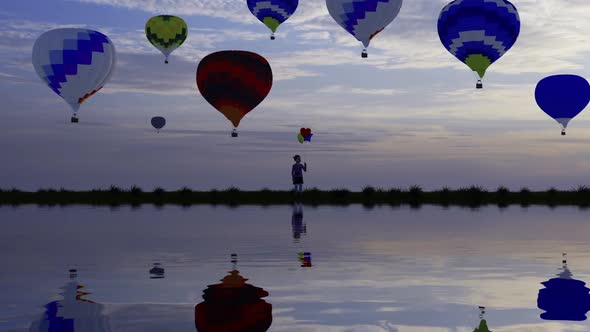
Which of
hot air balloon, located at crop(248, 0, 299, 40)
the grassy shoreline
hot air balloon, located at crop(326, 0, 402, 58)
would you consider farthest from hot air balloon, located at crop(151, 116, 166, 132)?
hot air balloon, located at crop(326, 0, 402, 58)

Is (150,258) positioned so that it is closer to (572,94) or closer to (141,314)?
(141,314)

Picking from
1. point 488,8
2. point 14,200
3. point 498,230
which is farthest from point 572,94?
point 14,200

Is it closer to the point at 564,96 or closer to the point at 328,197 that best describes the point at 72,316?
the point at 328,197

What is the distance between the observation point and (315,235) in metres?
19.7

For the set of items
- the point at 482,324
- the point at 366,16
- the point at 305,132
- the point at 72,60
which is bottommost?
the point at 482,324

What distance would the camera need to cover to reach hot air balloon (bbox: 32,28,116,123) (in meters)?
35.8

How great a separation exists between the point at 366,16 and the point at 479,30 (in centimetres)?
472

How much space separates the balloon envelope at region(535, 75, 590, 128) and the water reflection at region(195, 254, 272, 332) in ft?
115

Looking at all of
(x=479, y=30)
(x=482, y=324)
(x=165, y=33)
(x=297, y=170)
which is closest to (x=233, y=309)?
(x=482, y=324)

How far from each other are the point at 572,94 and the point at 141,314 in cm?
3796

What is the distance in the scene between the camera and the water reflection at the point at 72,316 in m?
8.48

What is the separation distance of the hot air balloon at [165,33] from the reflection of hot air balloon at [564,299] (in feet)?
137

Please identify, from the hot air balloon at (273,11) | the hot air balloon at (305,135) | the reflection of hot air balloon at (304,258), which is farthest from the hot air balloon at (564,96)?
the reflection of hot air balloon at (304,258)

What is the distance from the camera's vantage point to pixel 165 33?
5212 centimetres
